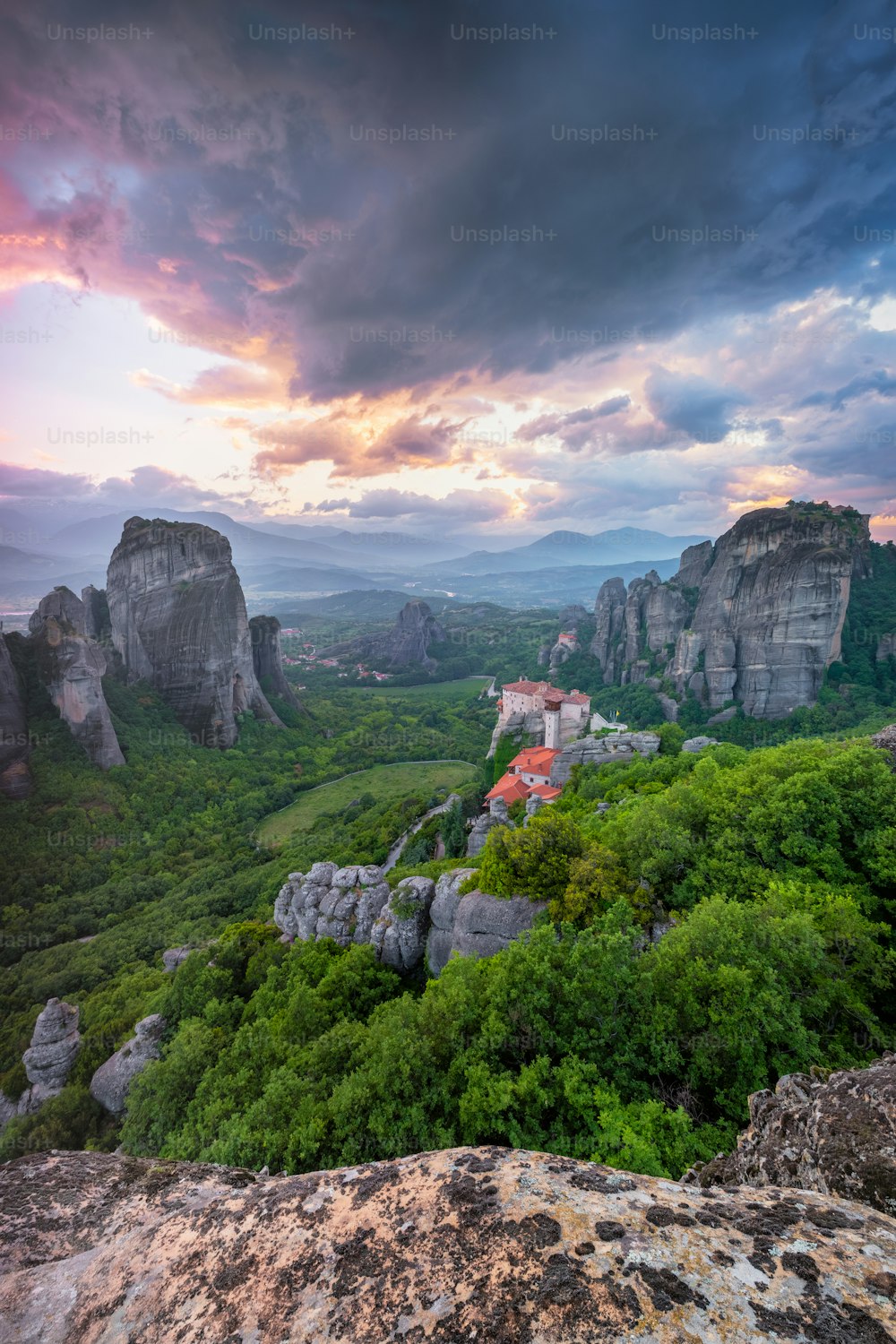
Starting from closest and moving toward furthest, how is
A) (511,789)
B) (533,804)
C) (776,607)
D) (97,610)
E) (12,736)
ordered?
(533,804)
(511,789)
(12,736)
(776,607)
(97,610)

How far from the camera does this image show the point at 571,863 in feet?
46.4

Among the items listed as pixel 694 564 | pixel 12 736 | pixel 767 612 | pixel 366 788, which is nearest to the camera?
pixel 12 736

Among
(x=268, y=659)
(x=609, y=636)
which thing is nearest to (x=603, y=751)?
(x=268, y=659)

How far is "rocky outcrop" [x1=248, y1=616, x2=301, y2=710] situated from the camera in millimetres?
82625

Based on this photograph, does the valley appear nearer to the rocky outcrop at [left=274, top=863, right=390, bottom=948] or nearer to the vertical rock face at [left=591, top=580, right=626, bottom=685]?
the rocky outcrop at [left=274, top=863, right=390, bottom=948]

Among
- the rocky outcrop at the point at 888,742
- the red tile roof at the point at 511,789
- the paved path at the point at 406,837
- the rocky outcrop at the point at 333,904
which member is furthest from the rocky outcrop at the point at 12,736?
the rocky outcrop at the point at 888,742

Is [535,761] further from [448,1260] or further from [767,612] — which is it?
[767,612]

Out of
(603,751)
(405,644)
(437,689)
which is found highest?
(405,644)

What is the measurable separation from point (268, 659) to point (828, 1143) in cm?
8656

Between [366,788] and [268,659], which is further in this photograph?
[268,659]

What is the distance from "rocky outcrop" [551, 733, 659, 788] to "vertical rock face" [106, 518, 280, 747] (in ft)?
163

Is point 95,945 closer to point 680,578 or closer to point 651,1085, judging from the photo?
point 651,1085

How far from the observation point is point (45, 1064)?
22.4 m

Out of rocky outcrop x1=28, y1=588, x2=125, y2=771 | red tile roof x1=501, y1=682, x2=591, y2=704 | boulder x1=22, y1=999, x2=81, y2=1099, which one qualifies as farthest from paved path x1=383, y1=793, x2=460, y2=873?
rocky outcrop x1=28, y1=588, x2=125, y2=771
